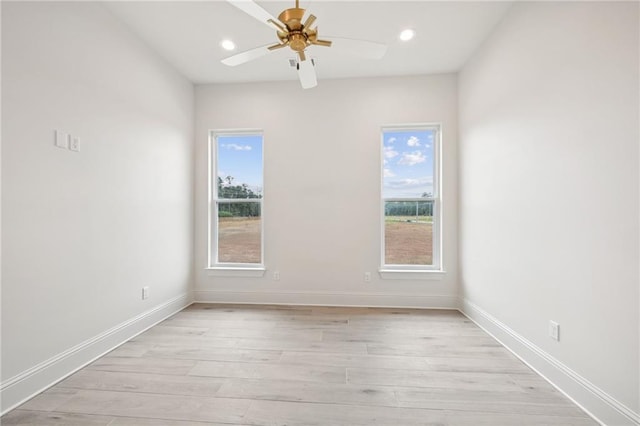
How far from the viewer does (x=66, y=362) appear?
200cm

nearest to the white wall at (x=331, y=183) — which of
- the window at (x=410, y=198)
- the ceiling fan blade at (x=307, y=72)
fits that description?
the window at (x=410, y=198)

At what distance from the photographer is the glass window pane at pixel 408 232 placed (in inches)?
142

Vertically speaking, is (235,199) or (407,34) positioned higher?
(407,34)

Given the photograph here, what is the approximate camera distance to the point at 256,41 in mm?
2768

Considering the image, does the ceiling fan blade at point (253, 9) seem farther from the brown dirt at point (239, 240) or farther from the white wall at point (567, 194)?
the brown dirt at point (239, 240)

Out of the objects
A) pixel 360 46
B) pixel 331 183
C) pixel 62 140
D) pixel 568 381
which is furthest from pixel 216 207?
pixel 568 381

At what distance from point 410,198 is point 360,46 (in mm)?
2177

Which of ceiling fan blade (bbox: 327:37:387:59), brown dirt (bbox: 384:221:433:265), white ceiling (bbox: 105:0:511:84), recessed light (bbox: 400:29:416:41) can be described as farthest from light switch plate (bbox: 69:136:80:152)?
brown dirt (bbox: 384:221:433:265)

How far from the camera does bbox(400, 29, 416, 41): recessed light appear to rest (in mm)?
2633

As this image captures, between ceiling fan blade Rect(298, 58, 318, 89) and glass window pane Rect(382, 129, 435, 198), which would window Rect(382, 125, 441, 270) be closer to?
glass window pane Rect(382, 129, 435, 198)

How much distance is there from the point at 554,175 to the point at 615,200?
455mm

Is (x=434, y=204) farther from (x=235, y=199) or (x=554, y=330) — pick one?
(x=235, y=199)

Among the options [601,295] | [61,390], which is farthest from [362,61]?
[61,390]

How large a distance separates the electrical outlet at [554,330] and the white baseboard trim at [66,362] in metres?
3.42
